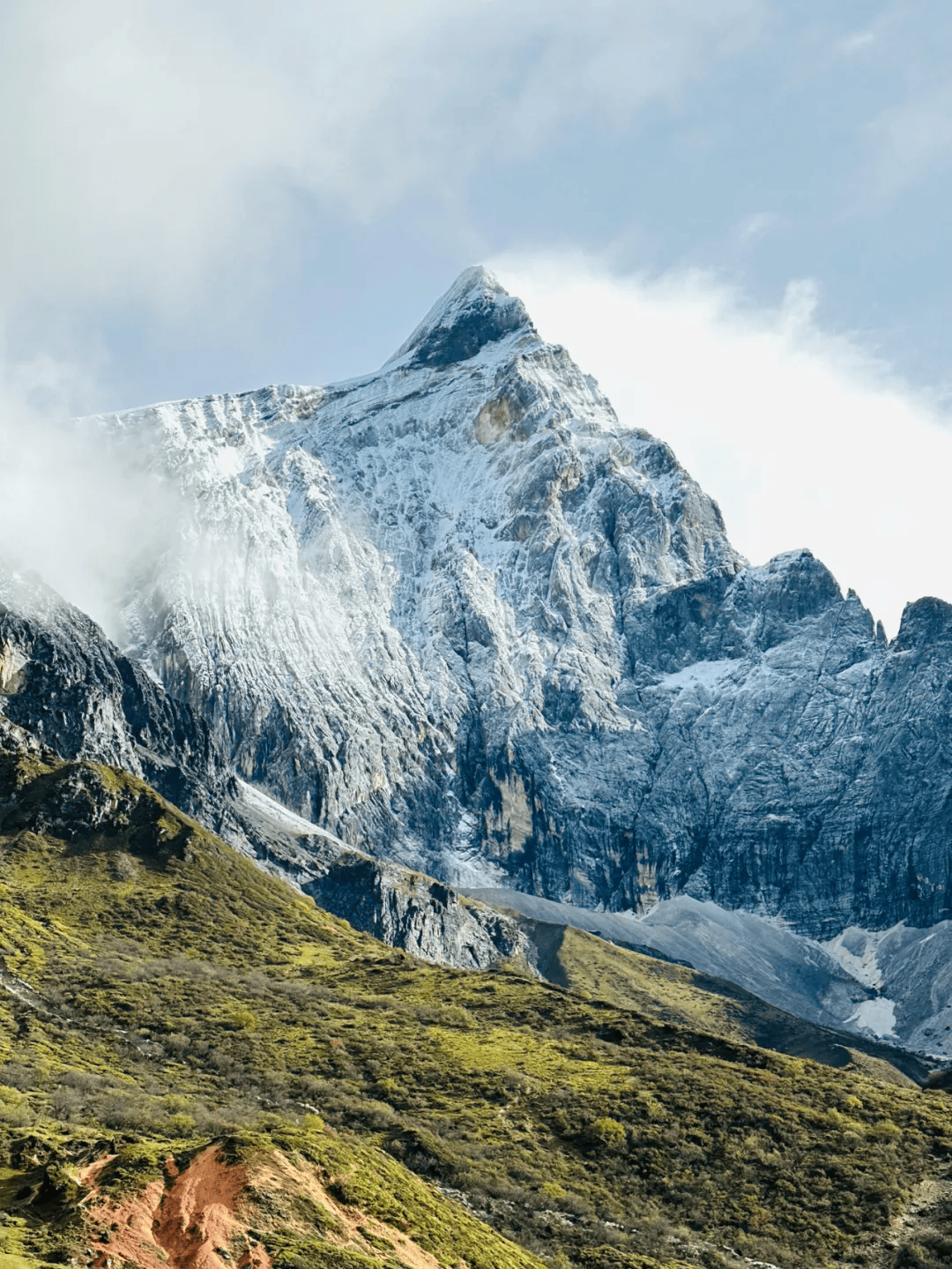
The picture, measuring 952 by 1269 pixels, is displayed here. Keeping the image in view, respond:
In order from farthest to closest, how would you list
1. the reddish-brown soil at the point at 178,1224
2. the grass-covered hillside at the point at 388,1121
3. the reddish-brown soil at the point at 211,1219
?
1. the grass-covered hillside at the point at 388,1121
2. the reddish-brown soil at the point at 211,1219
3. the reddish-brown soil at the point at 178,1224

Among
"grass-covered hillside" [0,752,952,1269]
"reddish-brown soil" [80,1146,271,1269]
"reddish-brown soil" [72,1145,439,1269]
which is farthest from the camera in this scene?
"grass-covered hillside" [0,752,952,1269]

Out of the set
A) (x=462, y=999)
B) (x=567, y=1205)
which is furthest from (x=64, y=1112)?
(x=462, y=999)

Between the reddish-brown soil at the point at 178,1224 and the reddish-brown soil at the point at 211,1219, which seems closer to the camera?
the reddish-brown soil at the point at 178,1224

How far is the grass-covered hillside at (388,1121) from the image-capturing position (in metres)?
56.4

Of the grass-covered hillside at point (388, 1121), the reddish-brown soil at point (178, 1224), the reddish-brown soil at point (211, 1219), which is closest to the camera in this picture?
the reddish-brown soil at point (178, 1224)

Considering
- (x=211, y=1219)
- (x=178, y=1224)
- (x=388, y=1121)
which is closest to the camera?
(x=178, y=1224)

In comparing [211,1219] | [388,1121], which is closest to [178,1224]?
[211,1219]

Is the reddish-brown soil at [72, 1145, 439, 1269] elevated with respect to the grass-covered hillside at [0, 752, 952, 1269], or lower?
elevated

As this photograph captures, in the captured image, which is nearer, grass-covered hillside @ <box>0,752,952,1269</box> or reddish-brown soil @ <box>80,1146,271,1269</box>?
reddish-brown soil @ <box>80,1146,271,1269</box>

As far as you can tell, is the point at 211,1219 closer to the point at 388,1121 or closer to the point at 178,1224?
the point at 178,1224

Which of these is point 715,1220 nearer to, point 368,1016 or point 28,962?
point 368,1016

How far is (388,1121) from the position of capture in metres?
97.7

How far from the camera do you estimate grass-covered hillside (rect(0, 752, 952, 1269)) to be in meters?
56.4

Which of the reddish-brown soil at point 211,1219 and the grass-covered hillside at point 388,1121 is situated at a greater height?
the reddish-brown soil at point 211,1219
